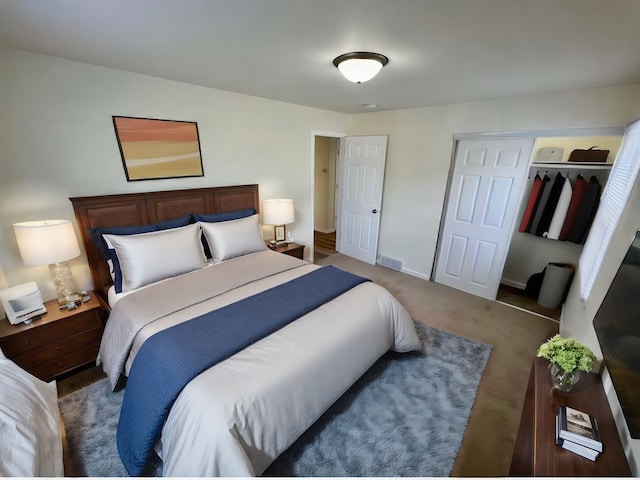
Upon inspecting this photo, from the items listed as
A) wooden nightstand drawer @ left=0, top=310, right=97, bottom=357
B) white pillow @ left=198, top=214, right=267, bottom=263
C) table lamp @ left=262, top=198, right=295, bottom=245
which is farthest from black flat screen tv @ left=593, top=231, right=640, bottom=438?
wooden nightstand drawer @ left=0, top=310, right=97, bottom=357

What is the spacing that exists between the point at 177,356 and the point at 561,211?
3.89 metres

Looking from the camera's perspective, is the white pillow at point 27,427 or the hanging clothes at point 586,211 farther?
the hanging clothes at point 586,211

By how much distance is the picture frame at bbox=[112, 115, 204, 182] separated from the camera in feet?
7.41

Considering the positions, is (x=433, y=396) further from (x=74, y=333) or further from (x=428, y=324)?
(x=74, y=333)

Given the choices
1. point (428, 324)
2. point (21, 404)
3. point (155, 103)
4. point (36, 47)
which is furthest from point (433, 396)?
Answer: point (36, 47)

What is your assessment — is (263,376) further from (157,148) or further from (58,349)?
(157,148)

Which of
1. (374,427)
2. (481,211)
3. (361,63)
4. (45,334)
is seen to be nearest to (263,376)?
(374,427)

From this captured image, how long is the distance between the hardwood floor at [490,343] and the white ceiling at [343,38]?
2202 mm

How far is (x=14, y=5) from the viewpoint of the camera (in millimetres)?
1168

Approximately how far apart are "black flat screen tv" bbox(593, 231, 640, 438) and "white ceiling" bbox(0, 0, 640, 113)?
1.05 meters

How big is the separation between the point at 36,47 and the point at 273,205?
209 cm

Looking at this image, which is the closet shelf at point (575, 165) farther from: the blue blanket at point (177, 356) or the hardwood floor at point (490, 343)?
the blue blanket at point (177, 356)

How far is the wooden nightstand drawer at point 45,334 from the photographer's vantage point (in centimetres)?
167

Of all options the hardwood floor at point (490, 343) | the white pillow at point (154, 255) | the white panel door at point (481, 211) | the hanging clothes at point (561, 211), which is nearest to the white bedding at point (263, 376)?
the white pillow at point (154, 255)
